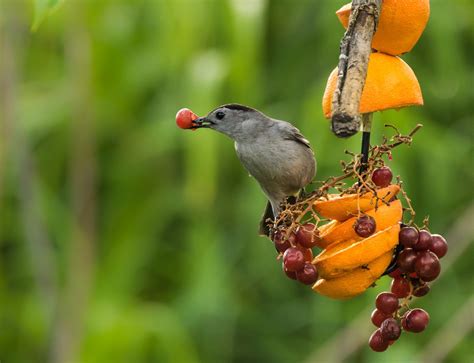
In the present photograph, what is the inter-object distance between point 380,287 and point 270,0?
4.47 ft

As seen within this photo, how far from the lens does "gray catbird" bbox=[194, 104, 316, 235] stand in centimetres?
253

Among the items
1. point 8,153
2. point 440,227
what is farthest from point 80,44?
point 440,227

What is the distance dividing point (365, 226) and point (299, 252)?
0.13m

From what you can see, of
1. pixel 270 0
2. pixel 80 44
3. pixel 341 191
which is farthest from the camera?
pixel 270 0

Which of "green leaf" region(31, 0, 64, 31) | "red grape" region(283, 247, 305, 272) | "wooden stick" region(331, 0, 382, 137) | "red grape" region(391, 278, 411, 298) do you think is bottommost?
"red grape" region(391, 278, 411, 298)

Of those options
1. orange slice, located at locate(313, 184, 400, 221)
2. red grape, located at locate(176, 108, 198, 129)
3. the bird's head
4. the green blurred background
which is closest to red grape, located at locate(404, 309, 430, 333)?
orange slice, located at locate(313, 184, 400, 221)

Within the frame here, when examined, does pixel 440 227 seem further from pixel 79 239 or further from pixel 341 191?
pixel 341 191

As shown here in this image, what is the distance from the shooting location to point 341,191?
5.86ft

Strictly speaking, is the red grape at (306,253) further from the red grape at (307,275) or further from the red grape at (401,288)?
the red grape at (401,288)

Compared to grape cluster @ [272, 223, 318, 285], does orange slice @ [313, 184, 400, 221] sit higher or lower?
higher

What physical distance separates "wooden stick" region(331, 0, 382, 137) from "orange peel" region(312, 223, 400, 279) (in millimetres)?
313

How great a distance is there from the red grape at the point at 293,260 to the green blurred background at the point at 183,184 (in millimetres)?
1587

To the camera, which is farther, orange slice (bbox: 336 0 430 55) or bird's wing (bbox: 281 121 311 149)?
bird's wing (bbox: 281 121 311 149)

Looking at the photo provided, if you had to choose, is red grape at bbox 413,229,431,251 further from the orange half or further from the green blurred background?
the green blurred background
